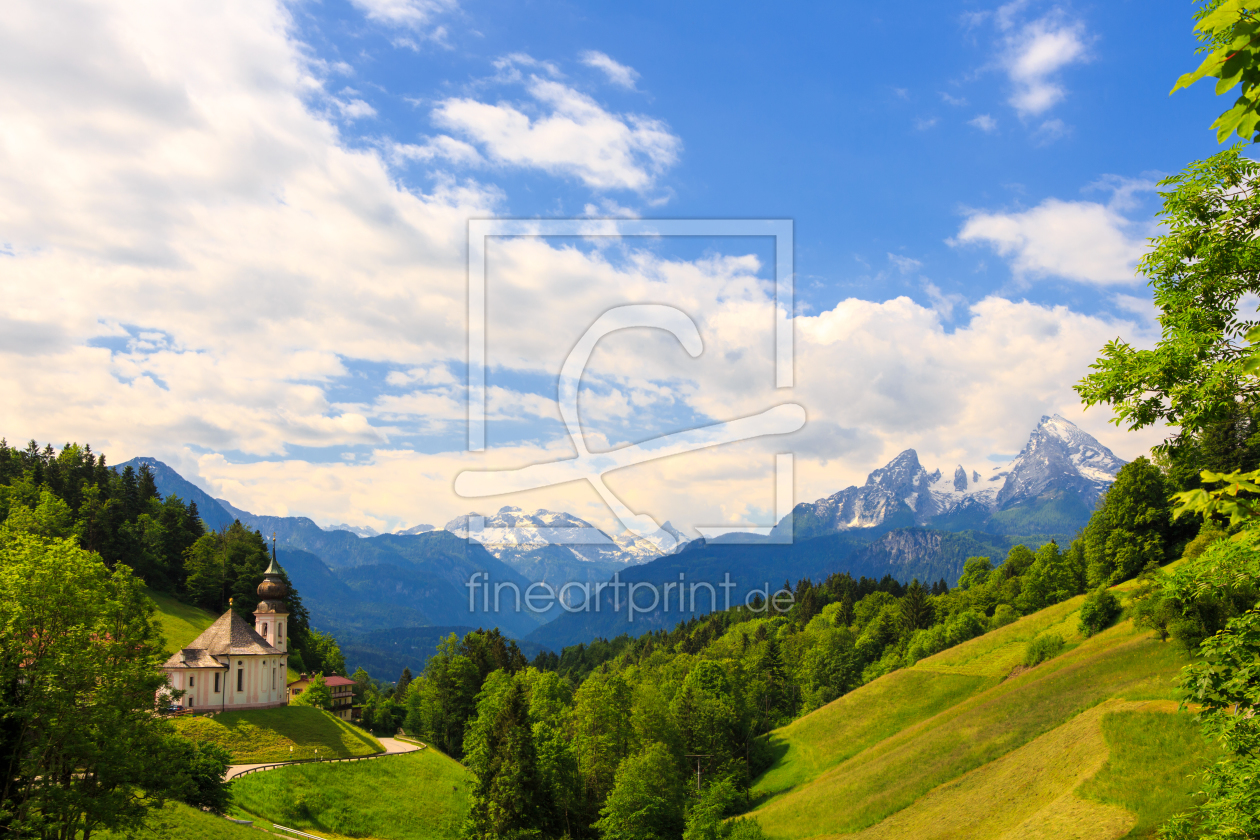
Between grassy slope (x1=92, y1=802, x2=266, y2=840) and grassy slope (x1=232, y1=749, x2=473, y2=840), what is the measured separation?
8637 millimetres

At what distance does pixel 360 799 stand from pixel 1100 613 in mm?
65835

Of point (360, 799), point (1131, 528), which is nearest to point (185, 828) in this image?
point (360, 799)

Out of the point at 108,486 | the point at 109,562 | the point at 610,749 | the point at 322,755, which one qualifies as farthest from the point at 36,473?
the point at 610,749

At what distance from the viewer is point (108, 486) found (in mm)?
110938

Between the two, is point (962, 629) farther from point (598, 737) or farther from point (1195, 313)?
point (1195, 313)

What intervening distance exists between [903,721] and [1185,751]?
1443 inches

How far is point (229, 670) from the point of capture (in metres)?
68.4

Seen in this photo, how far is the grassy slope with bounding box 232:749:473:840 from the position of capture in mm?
51656

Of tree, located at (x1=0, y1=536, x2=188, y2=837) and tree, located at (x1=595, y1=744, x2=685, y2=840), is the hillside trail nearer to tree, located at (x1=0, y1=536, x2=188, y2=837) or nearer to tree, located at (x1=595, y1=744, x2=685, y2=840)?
tree, located at (x1=595, y1=744, x2=685, y2=840)

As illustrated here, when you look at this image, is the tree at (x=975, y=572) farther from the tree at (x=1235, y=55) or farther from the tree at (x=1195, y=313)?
the tree at (x=1235, y=55)

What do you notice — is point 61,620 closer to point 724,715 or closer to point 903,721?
point 724,715

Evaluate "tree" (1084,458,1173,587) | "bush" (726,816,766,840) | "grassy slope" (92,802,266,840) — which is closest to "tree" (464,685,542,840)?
"bush" (726,816,766,840)

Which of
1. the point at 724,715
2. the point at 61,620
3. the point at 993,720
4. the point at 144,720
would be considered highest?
the point at 61,620

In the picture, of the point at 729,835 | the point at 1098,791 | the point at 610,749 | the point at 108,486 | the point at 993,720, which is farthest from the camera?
the point at 108,486
